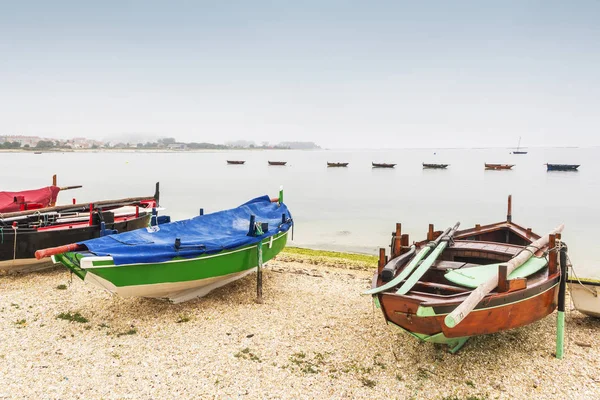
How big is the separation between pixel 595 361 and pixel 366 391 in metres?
4.26

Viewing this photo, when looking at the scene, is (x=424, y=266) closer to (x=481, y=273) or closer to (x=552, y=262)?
(x=481, y=273)

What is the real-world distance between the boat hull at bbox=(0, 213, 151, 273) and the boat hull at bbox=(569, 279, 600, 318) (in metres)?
12.8

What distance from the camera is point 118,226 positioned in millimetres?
14383

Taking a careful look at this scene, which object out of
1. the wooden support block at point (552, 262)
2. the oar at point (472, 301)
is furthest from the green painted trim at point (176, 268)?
the wooden support block at point (552, 262)

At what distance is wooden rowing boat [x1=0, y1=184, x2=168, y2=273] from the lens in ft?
38.4

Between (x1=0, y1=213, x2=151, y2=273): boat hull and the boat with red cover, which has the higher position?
the boat with red cover

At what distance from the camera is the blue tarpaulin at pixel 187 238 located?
8641mm

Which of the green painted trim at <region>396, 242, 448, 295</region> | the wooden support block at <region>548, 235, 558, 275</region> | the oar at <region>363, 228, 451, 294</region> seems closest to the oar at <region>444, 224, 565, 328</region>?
the wooden support block at <region>548, 235, 558, 275</region>

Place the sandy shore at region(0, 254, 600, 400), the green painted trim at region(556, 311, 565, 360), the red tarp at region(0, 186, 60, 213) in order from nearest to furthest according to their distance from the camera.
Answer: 1. the sandy shore at region(0, 254, 600, 400)
2. the green painted trim at region(556, 311, 565, 360)
3. the red tarp at region(0, 186, 60, 213)

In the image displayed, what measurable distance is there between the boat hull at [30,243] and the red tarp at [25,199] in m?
3.60

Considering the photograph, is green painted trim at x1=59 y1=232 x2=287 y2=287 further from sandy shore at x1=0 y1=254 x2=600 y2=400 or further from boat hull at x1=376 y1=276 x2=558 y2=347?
boat hull at x1=376 y1=276 x2=558 y2=347

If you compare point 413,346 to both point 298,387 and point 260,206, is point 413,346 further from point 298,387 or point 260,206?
point 260,206

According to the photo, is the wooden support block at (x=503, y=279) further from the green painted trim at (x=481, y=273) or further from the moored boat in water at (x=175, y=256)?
the moored boat in water at (x=175, y=256)

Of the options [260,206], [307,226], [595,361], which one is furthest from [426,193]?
[595,361]
